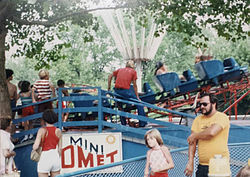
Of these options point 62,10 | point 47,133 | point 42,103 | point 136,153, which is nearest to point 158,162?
point 47,133

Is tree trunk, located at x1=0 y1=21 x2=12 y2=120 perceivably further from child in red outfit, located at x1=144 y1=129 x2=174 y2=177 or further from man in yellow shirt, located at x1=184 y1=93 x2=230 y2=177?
man in yellow shirt, located at x1=184 y1=93 x2=230 y2=177

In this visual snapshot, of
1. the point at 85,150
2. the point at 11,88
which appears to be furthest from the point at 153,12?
the point at 85,150

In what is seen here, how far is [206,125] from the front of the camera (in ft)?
16.4

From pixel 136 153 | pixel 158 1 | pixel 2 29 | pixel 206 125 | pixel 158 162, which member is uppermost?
pixel 158 1

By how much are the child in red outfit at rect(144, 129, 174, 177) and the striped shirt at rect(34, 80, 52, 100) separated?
4595mm

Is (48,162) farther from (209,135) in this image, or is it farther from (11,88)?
(11,88)

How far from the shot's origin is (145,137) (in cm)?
564

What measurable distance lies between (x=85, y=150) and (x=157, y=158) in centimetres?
401

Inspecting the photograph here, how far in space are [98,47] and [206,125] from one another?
43.6 metres

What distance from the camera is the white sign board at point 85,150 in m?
9.21

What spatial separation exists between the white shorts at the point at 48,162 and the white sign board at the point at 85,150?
2.55 metres

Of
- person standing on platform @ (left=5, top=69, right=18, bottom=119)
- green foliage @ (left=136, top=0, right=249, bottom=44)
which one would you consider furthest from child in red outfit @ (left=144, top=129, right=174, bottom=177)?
person standing on platform @ (left=5, top=69, right=18, bottom=119)

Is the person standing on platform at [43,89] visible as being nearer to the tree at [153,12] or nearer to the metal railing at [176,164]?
the tree at [153,12]

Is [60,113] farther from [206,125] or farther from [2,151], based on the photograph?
[206,125]
